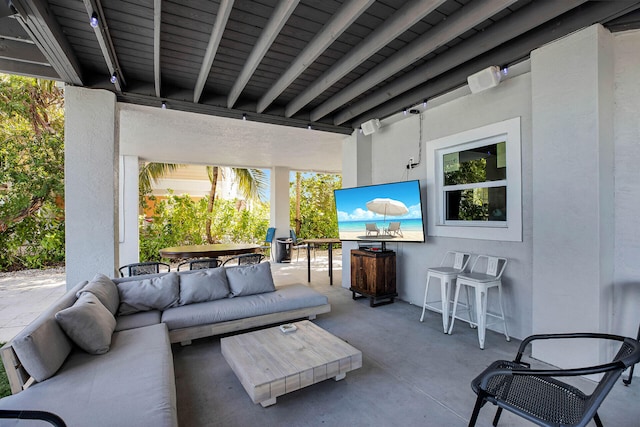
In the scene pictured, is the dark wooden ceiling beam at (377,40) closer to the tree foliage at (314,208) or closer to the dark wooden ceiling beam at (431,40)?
the dark wooden ceiling beam at (431,40)

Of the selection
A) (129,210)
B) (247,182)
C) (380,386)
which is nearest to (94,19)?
(380,386)

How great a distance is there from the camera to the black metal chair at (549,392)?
4.45 ft

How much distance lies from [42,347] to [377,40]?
333 cm

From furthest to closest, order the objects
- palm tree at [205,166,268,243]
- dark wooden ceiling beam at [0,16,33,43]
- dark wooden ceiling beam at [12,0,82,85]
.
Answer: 1. palm tree at [205,166,268,243]
2. dark wooden ceiling beam at [0,16,33,43]
3. dark wooden ceiling beam at [12,0,82,85]

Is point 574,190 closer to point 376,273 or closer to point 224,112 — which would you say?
point 376,273

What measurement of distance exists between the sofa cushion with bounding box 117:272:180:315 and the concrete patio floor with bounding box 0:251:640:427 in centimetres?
50

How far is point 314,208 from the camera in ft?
36.7

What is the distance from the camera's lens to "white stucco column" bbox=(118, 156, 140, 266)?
275 inches

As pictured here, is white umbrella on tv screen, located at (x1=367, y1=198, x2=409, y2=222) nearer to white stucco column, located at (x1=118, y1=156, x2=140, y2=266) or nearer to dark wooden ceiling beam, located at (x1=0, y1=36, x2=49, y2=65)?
dark wooden ceiling beam, located at (x1=0, y1=36, x2=49, y2=65)

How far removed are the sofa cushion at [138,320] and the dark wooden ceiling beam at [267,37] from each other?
2725 millimetres

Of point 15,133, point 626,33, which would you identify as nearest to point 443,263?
point 626,33

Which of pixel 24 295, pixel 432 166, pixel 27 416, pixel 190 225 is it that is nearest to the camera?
pixel 27 416

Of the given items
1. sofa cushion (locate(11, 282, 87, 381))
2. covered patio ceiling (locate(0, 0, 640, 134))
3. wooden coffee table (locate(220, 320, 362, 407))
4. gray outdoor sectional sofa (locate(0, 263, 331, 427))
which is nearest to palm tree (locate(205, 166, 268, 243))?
covered patio ceiling (locate(0, 0, 640, 134))

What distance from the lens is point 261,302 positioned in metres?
3.54
